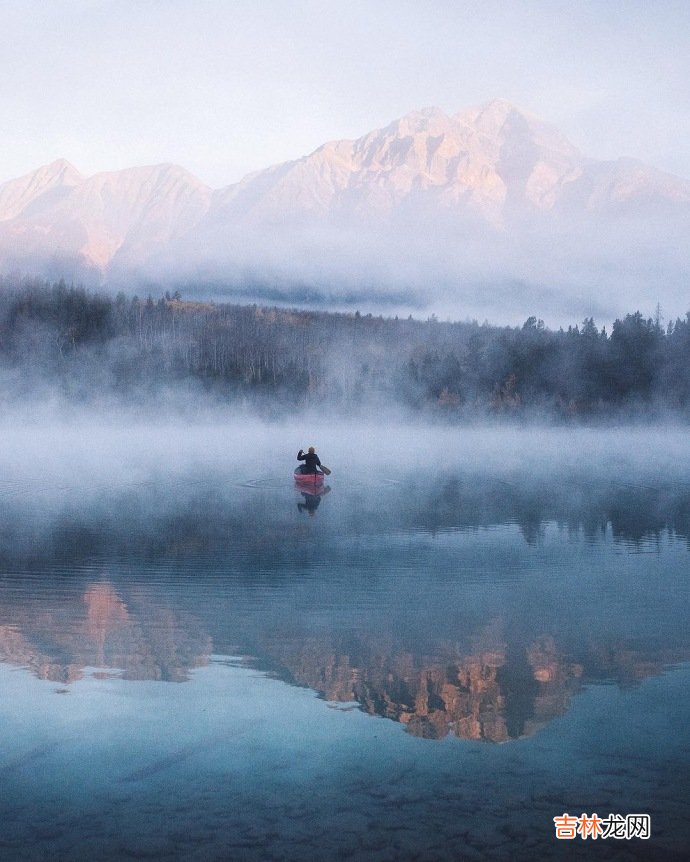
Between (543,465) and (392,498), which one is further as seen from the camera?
(543,465)

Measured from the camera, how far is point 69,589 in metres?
21.2

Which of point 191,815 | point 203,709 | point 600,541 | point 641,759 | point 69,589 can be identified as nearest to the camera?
point 191,815

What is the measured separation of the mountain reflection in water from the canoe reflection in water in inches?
114

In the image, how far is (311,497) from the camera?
1719 inches

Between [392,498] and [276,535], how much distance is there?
12.7 m

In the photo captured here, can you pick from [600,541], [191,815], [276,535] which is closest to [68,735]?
[191,815]

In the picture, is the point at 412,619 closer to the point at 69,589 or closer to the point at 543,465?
the point at 69,589

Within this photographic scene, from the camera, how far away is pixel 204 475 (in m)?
56.3

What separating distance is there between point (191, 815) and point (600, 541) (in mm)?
22625

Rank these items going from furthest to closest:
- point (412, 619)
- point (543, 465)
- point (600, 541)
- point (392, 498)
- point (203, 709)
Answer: point (543, 465) < point (392, 498) < point (600, 541) < point (412, 619) < point (203, 709)

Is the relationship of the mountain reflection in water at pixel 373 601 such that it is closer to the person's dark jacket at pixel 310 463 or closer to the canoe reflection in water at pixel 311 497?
the canoe reflection in water at pixel 311 497

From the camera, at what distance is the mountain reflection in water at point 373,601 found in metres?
14.7

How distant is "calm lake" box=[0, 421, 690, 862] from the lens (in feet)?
32.1

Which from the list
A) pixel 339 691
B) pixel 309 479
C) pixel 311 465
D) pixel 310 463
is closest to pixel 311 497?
pixel 309 479
